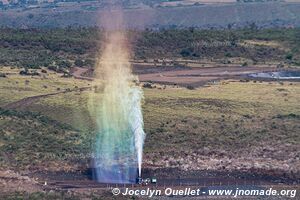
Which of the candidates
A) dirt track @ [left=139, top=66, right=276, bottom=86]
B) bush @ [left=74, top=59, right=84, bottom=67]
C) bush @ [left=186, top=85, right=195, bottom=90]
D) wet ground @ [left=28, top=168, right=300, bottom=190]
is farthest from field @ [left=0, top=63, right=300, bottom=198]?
bush @ [left=74, top=59, right=84, bottom=67]

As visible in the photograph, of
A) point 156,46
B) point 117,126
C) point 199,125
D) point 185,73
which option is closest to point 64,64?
point 185,73

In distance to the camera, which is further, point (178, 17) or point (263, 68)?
point (178, 17)

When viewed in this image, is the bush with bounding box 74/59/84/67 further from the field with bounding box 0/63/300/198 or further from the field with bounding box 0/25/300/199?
the field with bounding box 0/63/300/198

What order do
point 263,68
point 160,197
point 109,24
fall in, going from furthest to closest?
point 263,68 < point 109,24 < point 160,197

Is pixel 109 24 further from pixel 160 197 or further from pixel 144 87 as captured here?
pixel 160 197

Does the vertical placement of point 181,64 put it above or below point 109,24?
below

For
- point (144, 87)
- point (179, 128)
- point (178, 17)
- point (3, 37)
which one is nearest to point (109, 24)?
point (144, 87)

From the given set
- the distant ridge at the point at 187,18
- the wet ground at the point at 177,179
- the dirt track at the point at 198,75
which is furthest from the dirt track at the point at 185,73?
the distant ridge at the point at 187,18

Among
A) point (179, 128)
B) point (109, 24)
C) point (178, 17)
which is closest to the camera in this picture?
point (179, 128)
